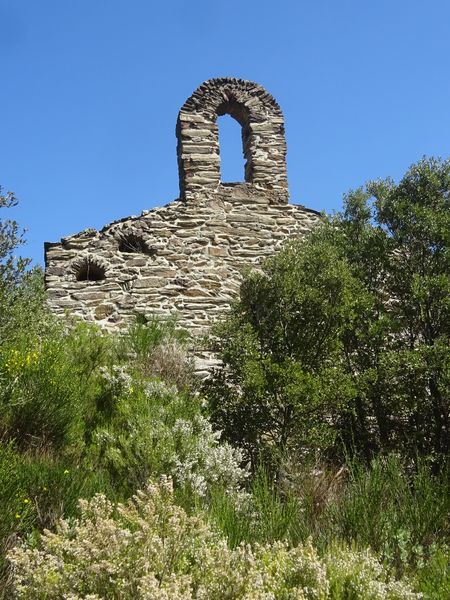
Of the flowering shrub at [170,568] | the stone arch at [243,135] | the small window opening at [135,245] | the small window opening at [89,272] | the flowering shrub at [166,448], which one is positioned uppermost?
the stone arch at [243,135]

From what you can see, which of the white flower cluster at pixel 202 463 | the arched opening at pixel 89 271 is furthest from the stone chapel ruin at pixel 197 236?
the white flower cluster at pixel 202 463

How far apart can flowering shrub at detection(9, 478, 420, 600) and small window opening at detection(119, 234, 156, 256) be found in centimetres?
708

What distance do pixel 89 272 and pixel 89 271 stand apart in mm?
23

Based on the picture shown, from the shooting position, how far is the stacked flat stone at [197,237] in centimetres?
1052

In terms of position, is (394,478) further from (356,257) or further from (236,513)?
(356,257)

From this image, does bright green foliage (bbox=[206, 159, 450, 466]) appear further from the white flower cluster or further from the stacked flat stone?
the stacked flat stone

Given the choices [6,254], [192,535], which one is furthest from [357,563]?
[6,254]

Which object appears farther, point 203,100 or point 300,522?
point 203,100

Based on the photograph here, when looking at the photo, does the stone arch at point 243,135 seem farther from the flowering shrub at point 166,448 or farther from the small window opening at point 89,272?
the flowering shrub at point 166,448

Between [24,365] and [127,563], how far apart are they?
144 inches

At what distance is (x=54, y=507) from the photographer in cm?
521

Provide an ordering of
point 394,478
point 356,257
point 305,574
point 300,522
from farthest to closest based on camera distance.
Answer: point 356,257 < point 394,478 < point 300,522 < point 305,574

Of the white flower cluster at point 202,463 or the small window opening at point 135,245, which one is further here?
the small window opening at point 135,245

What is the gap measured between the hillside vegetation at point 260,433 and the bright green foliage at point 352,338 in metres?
0.03
